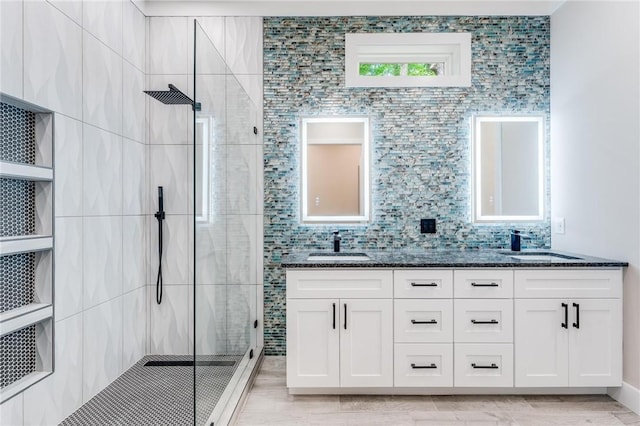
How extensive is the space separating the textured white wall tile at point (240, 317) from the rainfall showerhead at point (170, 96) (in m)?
1.35

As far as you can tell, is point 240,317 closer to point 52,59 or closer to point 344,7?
point 52,59

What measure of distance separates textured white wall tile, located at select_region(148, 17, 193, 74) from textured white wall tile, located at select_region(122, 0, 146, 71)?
7cm

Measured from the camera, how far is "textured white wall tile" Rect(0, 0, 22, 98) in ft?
5.51

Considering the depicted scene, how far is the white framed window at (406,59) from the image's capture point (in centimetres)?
307

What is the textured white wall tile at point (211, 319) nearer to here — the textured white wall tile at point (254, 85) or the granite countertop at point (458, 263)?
the granite countertop at point (458, 263)

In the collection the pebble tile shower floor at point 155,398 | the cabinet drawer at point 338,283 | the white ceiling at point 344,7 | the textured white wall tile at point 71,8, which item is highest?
the white ceiling at point 344,7

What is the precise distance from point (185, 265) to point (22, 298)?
129 centimetres

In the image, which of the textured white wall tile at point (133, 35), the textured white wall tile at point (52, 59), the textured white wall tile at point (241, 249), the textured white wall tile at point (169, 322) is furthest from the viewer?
the textured white wall tile at point (169, 322)

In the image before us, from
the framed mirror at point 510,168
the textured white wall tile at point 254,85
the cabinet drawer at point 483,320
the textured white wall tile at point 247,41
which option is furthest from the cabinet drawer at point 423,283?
the textured white wall tile at point 247,41

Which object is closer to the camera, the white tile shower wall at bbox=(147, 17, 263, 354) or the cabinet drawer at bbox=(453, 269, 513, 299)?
the cabinet drawer at bbox=(453, 269, 513, 299)

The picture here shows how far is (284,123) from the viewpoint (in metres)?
3.11

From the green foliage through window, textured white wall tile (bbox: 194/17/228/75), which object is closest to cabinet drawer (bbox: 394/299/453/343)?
textured white wall tile (bbox: 194/17/228/75)

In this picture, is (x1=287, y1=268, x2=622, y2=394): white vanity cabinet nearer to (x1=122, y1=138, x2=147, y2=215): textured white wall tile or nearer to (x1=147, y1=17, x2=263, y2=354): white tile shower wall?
(x1=147, y1=17, x2=263, y2=354): white tile shower wall

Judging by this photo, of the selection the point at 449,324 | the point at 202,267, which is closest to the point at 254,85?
the point at 202,267
